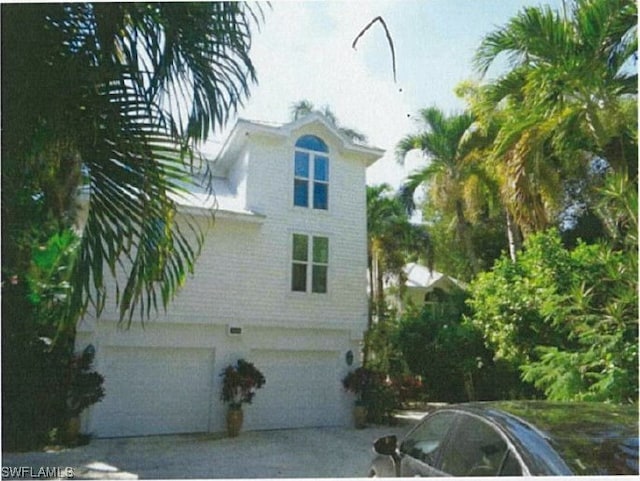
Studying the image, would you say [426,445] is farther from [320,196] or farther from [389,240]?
[389,240]

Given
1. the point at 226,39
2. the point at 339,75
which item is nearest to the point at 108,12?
the point at 226,39

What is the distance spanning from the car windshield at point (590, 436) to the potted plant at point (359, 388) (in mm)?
6616

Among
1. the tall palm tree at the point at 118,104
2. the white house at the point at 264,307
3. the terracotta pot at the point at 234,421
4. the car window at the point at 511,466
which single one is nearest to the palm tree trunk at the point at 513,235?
the white house at the point at 264,307

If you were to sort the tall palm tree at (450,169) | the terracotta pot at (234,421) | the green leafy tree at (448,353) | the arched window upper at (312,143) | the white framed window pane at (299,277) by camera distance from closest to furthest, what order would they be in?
the terracotta pot at (234,421) < the green leafy tree at (448,353) < the tall palm tree at (450,169) < the white framed window pane at (299,277) < the arched window upper at (312,143)

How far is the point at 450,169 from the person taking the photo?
9.55 meters

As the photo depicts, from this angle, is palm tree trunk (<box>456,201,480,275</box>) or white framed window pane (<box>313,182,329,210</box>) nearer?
white framed window pane (<box>313,182,329,210</box>)

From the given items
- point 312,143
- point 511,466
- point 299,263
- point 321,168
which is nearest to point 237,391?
point 299,263

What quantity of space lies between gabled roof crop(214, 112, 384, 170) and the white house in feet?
0.07

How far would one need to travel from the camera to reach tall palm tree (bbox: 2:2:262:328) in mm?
2971

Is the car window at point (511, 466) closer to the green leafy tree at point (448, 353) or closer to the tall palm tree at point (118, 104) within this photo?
the tall palm tree at point (118, 104)

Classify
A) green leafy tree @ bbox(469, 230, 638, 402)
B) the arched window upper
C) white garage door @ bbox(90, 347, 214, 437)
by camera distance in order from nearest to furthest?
1. green leafy tree @ bbox(469, 230, 638, 402)
2. white garage door @ bbox(90, 347, 214, 437)
3. the arched window upper

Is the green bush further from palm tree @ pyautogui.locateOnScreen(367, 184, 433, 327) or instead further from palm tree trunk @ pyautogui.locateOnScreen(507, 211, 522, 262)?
palm tree @ pyautogui.locateOnScreen(367, 184, 433, 327)

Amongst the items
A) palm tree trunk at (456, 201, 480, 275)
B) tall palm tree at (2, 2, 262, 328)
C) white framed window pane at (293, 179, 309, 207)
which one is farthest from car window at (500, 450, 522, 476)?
palm tree trunk at (456, 201, 480, 275)

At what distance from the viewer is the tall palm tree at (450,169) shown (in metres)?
9.02
